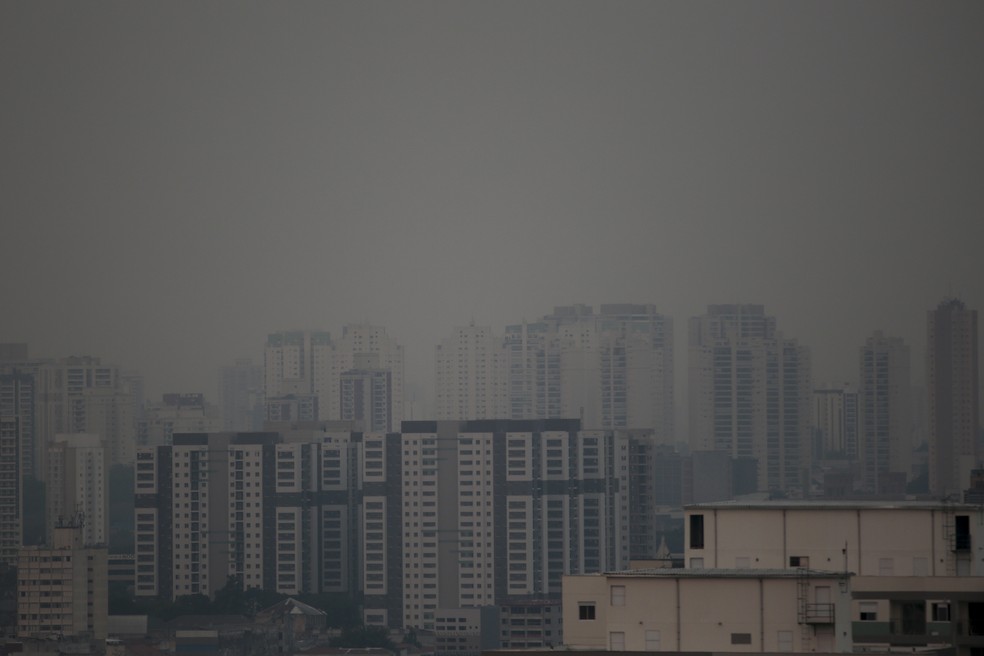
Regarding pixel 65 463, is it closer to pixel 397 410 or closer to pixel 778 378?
pixel 397 410

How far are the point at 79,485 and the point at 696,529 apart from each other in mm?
65335

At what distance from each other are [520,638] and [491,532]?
14.0 m

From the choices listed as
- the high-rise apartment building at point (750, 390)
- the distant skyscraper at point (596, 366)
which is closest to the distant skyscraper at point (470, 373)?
the distant skyscraper at point (596, 366)

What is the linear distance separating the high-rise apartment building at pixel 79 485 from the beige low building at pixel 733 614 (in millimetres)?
62396

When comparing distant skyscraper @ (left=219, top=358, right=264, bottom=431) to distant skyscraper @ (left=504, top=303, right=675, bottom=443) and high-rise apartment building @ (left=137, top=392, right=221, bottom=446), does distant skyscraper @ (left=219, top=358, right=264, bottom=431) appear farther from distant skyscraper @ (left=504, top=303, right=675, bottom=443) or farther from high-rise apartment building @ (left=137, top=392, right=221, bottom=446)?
distant skyscraper @ (left=504, top=303, right=675, bottom=443)

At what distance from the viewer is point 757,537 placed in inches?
628

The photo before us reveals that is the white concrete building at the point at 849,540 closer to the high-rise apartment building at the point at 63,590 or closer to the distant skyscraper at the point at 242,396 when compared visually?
the high-rise apartment building at the point at 63,590

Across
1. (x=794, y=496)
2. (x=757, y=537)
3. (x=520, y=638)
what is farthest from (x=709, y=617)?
(x=794, y=496)

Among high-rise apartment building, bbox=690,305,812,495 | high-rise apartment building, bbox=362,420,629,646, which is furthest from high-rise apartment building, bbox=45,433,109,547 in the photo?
high-rise apartment building, bbox=690,305,812,495

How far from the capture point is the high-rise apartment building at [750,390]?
9125cm

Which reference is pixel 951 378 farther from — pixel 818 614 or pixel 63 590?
pixel 818 614

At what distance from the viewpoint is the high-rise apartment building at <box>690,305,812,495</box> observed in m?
91.2

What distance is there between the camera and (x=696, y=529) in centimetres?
1614

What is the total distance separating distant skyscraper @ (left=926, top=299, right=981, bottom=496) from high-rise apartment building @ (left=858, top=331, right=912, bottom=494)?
178 cm
